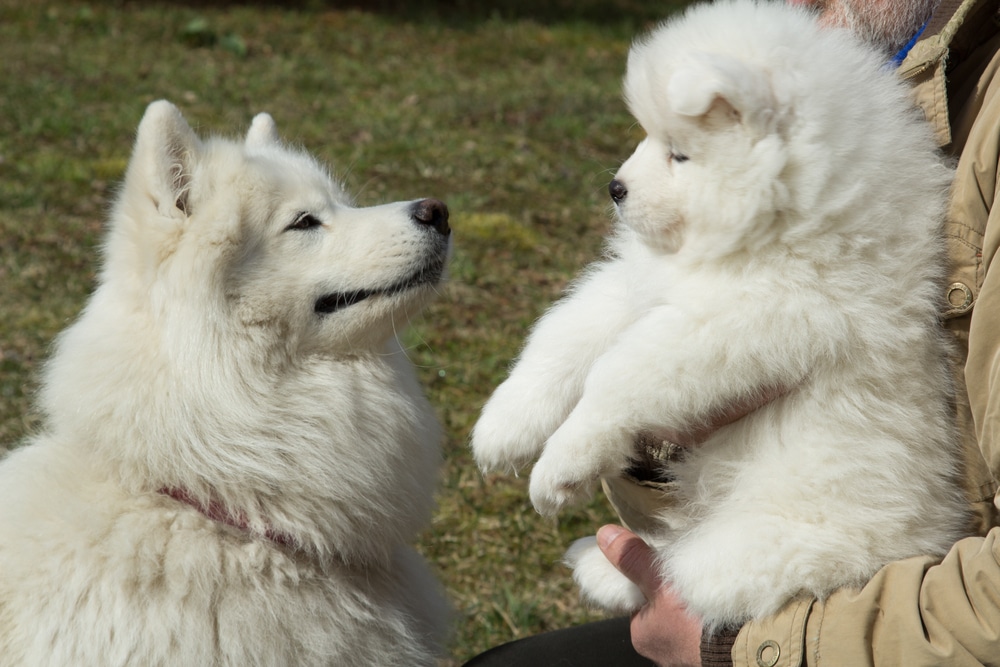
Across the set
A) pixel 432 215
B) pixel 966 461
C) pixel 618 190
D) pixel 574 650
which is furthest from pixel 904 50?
pixel 574 650

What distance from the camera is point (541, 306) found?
5863 millimetres

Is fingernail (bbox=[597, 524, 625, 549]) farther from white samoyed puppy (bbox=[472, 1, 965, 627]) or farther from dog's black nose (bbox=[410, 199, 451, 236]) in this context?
dog's black nose (bbox=[410, 199, 451, 236])

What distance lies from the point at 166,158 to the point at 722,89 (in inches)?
51.0

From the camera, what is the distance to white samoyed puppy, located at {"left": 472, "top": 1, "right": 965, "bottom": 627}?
6.51ft

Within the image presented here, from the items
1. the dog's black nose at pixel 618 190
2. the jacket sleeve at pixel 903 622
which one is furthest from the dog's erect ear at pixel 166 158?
the jacket sleeve at pixel 903 622

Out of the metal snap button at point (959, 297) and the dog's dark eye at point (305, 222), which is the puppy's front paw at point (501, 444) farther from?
the metal snap button at point (959, 297)

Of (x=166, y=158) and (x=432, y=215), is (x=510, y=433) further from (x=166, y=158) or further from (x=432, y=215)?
(x=166, y=158)

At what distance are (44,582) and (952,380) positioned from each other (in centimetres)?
203

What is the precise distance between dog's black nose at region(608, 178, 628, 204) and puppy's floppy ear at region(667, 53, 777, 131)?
23 centimetres

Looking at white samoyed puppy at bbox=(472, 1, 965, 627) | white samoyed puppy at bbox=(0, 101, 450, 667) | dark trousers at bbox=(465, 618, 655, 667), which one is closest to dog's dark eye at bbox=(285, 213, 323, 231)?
white samoyed puppy at bbox=(0, 101, 450, 667)

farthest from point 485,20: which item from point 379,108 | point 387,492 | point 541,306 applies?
point 387,492

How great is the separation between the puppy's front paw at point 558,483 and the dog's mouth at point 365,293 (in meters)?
0.68

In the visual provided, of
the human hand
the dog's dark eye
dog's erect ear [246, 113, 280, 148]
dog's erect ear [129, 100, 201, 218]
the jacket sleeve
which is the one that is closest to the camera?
the jacket sleeve

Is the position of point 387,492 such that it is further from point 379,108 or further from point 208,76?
point 208,76
